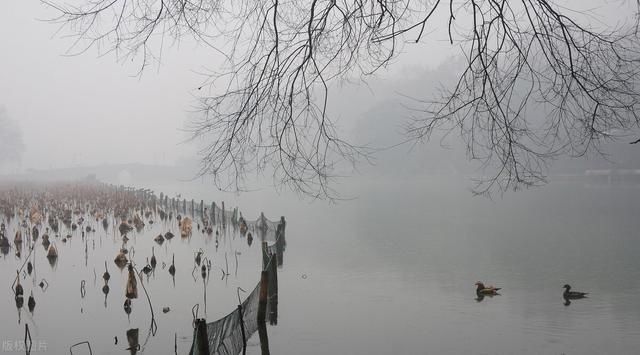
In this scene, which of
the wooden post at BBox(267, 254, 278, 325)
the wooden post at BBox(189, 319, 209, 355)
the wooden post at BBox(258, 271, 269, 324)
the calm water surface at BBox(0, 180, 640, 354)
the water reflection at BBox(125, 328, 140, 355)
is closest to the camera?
the wooden post at BBox(189, 319, 209, 355)

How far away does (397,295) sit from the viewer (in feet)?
44.1

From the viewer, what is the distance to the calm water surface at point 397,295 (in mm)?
9453

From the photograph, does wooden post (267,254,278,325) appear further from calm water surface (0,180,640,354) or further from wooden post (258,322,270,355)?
wooden post (258,322,270,355)

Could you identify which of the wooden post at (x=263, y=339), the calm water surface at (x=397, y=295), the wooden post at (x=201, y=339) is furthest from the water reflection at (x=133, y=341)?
the wooden post at (x=201, y=339)

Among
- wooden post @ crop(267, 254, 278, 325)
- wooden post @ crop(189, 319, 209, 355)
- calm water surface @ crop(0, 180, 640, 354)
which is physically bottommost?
calm water surface @ crop(0, 180, 640, 354)

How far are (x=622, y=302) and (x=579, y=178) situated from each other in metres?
60.2

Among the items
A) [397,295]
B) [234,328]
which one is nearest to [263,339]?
[234,328]

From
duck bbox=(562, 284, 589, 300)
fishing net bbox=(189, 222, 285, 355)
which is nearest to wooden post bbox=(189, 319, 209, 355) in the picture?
fishing net bbox=(189, 222, 285, 355)

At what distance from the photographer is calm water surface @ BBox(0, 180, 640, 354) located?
9453mm

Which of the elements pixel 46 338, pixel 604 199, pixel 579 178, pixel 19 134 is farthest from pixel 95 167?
pixel 46 338

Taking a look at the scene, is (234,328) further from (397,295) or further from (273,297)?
(397,295)

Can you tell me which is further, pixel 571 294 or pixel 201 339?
pixel 571 294

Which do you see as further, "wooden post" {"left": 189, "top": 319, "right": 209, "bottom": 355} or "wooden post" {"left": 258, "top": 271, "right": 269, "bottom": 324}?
"wooden post" {"left": 258, "top": 271, "right": 269, "bottom": 324}

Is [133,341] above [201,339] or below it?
below
